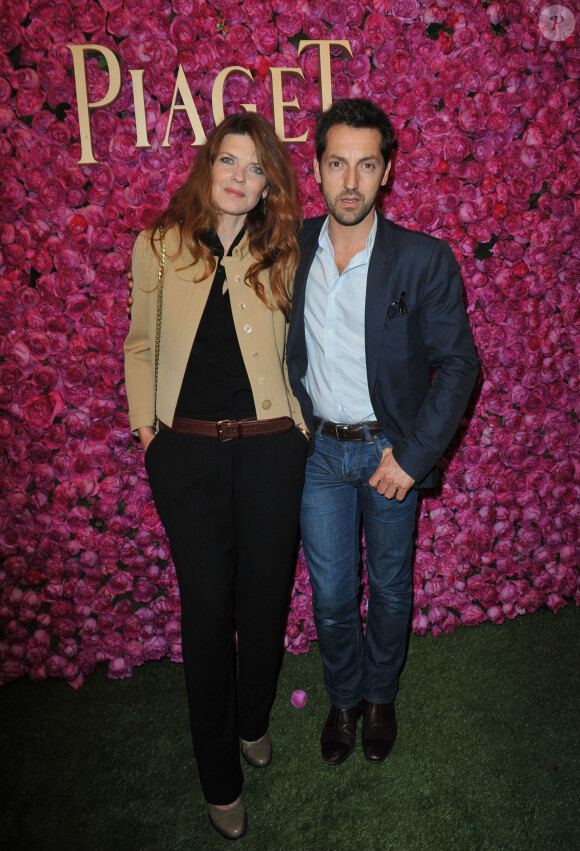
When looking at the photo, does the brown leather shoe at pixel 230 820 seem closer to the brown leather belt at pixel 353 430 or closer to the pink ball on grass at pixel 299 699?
the pink ball on grass at pixel 299 699

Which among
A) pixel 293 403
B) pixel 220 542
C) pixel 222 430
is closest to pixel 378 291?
pixel 293 403

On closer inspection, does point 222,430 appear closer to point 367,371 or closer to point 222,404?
point 222,404

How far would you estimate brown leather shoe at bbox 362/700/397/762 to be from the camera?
2.90 m

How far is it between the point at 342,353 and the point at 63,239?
4.81ft

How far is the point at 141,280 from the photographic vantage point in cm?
249

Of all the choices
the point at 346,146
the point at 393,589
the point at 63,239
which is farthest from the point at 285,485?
the point at 63,239

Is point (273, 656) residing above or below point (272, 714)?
above

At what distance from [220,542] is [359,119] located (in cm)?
166

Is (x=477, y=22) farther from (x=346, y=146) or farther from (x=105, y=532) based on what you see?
(x=105, y=532)

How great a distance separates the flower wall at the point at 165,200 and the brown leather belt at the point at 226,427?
3.01 ft

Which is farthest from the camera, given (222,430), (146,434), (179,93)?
(179,93)

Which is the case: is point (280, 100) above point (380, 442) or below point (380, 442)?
above

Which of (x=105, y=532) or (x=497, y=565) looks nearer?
(x=105, y=532)

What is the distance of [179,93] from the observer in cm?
297
